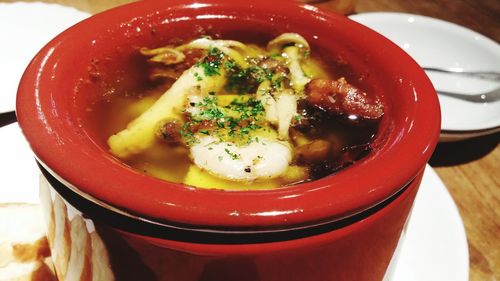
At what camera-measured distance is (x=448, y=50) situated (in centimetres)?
168

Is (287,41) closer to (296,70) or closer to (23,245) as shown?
(296,70)

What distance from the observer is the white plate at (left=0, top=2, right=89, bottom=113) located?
52.3 inches

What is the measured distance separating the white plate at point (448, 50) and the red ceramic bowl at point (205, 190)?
0.75m

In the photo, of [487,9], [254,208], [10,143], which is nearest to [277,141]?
[254,208]

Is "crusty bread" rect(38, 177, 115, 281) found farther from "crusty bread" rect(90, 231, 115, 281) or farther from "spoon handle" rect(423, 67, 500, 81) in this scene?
"spoon handle" rect(423, 67, 500, 81)

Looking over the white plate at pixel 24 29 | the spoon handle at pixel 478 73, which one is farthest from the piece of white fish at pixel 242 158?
the spoon handle at pixel 478 73

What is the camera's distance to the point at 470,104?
1.47m

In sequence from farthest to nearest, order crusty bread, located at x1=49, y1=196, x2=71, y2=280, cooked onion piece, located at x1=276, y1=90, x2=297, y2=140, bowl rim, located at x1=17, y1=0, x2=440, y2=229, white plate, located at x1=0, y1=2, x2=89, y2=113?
1. white plate, located at x1=0, y1=2, x2=89, y2=113
2. cooked onion piece, located at x1=276, y1=90, x2=297, y2=140
3. crusty bread, located at x1=49, y1=196, x2=71, y2=280
4. bowl rim, located at x1=17, y1=0, x2=440, y2=229

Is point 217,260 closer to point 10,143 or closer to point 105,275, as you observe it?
point 105,275

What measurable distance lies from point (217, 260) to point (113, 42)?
0.43 m

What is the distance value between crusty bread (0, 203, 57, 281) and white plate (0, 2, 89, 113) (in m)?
0.51

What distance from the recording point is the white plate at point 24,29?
133 cm

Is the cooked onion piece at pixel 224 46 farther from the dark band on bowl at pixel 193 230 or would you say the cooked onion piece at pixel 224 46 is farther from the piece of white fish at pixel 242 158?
the dark band on bowl at pixel 193 230

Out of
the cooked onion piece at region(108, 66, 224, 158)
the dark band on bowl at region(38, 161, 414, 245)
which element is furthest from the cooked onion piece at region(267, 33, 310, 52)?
the dark band on bowl at region(38, 161, 414, 245)
